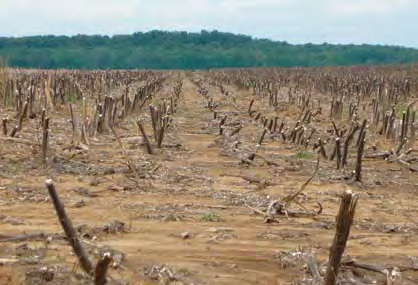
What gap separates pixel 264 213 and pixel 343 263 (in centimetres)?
181

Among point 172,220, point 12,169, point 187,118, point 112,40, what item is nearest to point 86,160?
point 12,169

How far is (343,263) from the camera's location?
468 centimetres

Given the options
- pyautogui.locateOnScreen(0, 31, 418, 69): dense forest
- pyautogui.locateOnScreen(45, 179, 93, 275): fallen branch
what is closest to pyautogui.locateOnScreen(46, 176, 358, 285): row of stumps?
pyautogui.locateOnScreen(45, 179, 93, 275): fallen branch

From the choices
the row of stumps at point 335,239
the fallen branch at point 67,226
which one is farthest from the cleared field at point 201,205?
the row of stumps at point 335,239

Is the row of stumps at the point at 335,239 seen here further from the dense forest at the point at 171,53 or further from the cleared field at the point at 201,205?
the dense forest at the point at 171,53

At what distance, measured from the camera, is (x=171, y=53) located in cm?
8888

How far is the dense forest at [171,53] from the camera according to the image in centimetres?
7931

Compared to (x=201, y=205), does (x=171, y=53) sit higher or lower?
lower

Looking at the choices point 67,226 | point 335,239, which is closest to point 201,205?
point 67,226

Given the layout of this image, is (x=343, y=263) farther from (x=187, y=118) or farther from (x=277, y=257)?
(x=187, y=118)

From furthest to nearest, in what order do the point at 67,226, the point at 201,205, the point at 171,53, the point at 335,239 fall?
the point at 171,53 → the point at 201,205 → the point at 67,226 → the point at 335,239

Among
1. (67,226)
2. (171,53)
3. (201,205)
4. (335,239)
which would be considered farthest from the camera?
(171,53)

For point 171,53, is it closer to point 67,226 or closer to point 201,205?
point 201,205

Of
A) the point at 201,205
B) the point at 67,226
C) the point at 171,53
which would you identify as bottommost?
the point at 171,53
